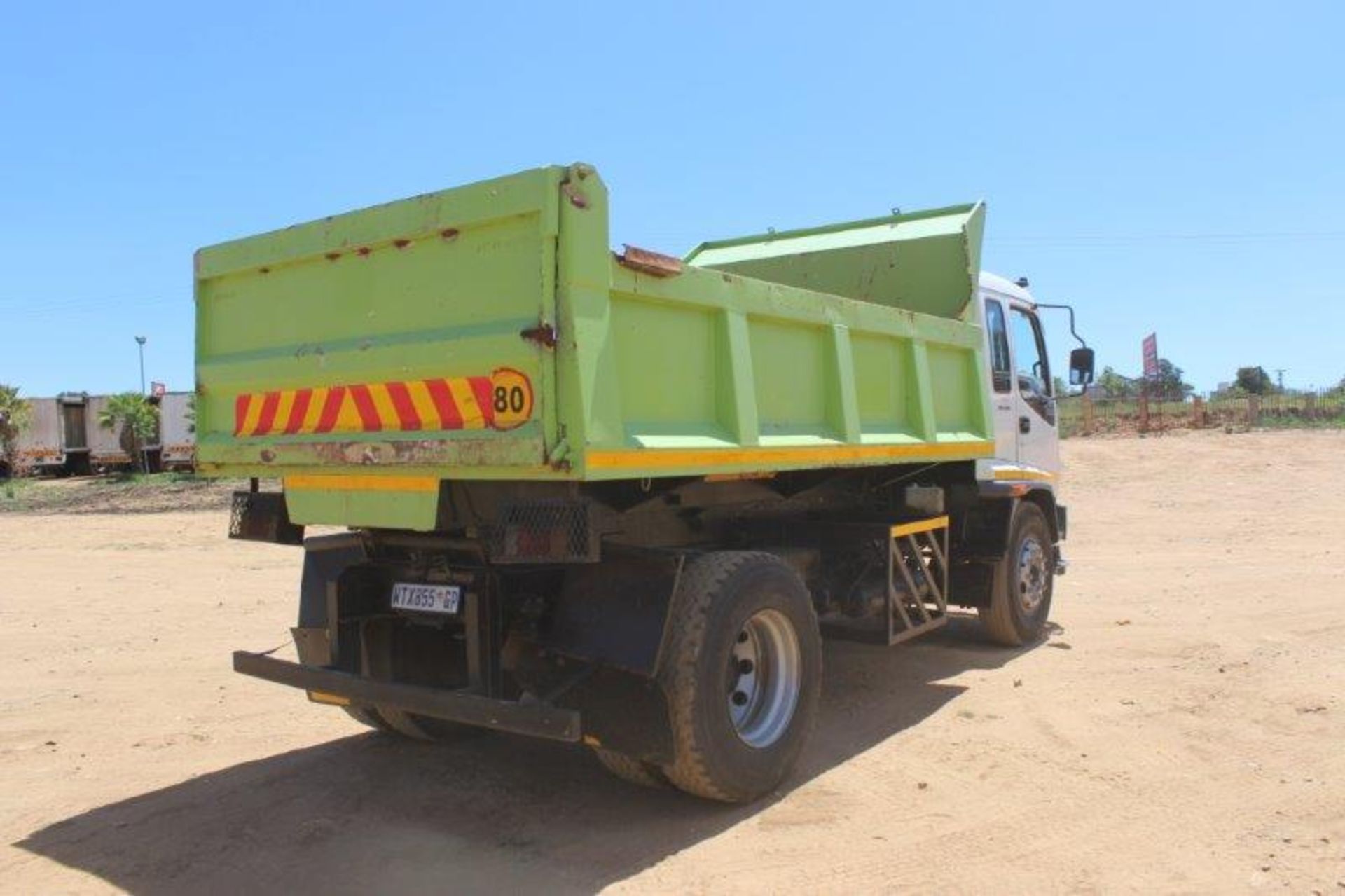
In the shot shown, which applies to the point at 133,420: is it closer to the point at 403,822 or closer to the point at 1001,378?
the point at 1001,378

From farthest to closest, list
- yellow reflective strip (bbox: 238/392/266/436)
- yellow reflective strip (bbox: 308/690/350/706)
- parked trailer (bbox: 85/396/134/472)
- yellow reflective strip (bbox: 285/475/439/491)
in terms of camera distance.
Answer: parked trailer (bbox: 85/396/134/472)
yellow reflective strip (bbox: 238/392/266/436)
yellow reflective strip (bbox: 308/690/350/706)
yellow reflective strip (bbox: 285/475/439/491)

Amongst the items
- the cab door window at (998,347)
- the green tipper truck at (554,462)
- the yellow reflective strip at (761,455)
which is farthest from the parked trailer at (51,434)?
the yellow reflective strip at (761,455)

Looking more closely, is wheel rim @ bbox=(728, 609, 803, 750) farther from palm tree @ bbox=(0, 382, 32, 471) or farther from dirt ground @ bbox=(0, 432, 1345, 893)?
palm tree @ bbox=(0, 382, 32, 471)

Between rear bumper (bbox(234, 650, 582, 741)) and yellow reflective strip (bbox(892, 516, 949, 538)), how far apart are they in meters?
2.60

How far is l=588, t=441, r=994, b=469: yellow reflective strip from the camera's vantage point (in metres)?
3.78

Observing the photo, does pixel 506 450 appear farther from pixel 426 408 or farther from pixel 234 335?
pixel 234 335

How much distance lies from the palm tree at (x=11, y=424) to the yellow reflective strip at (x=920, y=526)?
35.2m

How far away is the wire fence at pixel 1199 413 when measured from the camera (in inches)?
1283

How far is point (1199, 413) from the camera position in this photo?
1294 inches

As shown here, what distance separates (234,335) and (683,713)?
2814 millimetres

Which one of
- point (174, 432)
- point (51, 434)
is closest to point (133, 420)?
point (174, 432)

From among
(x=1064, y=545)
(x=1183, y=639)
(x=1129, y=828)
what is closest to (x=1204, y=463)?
(x=1064, y=545)

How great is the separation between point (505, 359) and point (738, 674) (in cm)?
182

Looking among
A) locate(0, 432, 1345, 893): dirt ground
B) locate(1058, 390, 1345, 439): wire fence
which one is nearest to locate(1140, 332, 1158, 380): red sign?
locate(1058, 390, 1345, 439): wire fence
